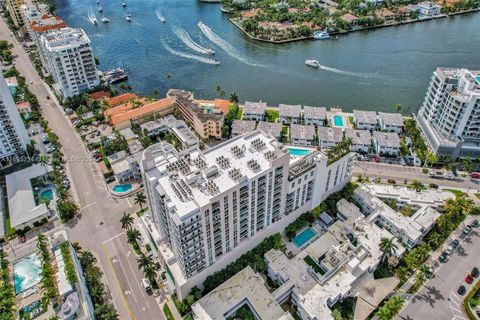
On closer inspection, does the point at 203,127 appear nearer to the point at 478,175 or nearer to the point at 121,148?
the point at 121,148

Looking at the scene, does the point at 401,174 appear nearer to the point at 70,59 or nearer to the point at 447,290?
the point at 447,290

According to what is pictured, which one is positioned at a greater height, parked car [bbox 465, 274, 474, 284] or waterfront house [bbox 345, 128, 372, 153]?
waterfront house [bbox 345, 128, 372, 153]

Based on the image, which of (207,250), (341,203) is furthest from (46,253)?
(341,203)

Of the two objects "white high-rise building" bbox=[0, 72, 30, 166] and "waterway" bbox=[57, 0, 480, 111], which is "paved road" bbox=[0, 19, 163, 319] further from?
"waterway" bbox=[57, 0, 480, 111]

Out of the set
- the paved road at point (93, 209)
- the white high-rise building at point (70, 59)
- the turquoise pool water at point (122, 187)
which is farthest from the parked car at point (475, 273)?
the white high-rise building at point (70, 59)

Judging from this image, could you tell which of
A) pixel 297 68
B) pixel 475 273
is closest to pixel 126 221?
pixel 475 273

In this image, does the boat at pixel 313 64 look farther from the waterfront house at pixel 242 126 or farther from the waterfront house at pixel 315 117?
the waterfront house at pixel 242 126

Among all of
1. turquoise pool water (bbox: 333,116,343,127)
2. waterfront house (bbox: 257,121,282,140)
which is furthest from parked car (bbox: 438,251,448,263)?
waterfront house (bbox: 257,121,282,140)

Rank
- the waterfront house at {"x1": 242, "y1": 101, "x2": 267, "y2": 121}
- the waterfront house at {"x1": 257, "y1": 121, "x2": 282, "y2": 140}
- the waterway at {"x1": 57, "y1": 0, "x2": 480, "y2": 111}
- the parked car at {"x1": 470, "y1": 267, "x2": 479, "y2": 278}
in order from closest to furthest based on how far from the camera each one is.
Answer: the parked car at {"x1": 470, "y1": 267, "x2": 479, "y2": 278}, the waterfront house at {"x1": 257, "y1": 121, "x2": 282, "y2": 140}, the waterfront house at {"x1": 242, "y1": 101, "x2": 267, "y2": 121}, the waterway at {"x1": 57, "y1": 0, "x2": 480, "y2": 111}
